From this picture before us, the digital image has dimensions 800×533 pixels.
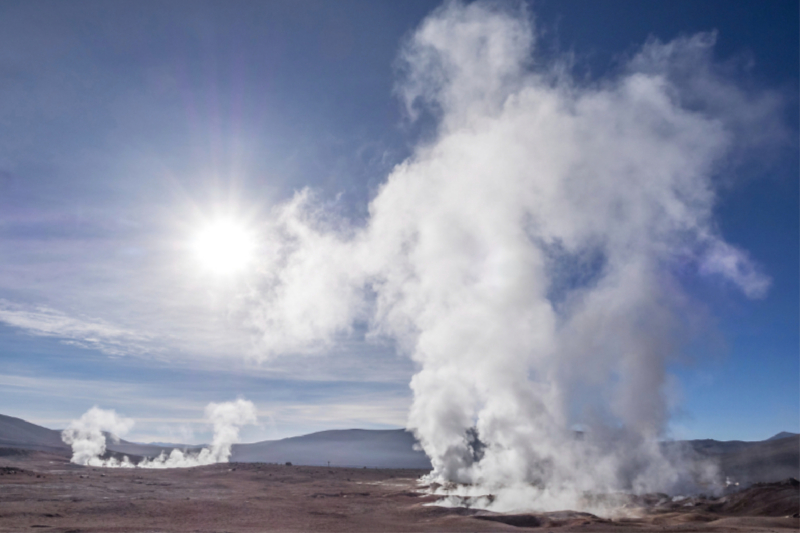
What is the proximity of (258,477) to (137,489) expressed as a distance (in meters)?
31.0

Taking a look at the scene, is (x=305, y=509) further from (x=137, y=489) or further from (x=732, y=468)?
(x=732, y=468)

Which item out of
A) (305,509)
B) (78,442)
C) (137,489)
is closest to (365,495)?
(305,509)

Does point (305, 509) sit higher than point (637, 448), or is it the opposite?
point (637, 448)

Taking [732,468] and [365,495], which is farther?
[732,468]

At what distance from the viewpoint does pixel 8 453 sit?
10831 cm

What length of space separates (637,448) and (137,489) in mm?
60732

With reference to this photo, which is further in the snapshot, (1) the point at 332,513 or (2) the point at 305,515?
(1) the point at 332,513

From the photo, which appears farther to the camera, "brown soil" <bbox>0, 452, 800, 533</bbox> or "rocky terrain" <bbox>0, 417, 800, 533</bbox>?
"rocky terrain" <bbox>0, 417, 800, 533</bbox>

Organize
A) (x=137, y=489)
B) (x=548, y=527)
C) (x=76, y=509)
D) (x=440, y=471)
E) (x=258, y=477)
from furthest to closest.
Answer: (x=258, y=477) → (x=440, y=471) → (x=137, y=489) → (x=76, y=509) → (x=548, y=527)

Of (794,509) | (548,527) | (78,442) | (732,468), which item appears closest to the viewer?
(548,527)

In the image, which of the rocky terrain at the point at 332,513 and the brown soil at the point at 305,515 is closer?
the brown soil at the point at 305,515

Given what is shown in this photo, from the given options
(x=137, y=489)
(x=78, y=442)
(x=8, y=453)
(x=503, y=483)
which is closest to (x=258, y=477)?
(x=137, y=489)

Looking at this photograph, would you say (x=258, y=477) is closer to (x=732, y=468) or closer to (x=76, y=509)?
(x=76, y=509)

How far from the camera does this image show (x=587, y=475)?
59812mm
